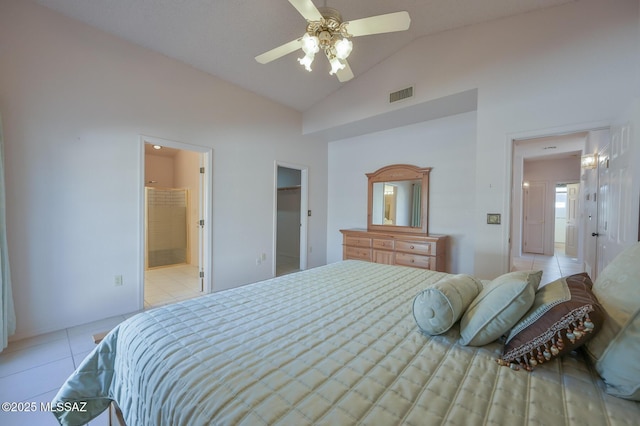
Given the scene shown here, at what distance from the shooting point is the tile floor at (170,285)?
11.0 ft

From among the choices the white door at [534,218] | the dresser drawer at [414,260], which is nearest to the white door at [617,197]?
the dresser drawer at [414,260]

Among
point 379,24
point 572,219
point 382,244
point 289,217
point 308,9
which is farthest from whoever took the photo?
point 572,219

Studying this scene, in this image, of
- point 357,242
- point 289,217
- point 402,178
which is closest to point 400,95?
point 402,178

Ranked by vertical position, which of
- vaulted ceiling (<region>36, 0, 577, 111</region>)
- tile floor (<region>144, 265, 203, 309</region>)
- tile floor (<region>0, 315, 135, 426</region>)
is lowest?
tile floor (<region>0, 315, 135, 426</region>)

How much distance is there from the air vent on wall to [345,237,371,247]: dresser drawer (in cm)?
214

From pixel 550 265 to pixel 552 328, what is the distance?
616 centimetres

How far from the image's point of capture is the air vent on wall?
3.49 m

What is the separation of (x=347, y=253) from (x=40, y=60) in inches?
170

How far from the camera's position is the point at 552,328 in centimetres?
87

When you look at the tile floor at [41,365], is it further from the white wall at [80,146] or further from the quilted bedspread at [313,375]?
the quilted bedspread at [313,375]

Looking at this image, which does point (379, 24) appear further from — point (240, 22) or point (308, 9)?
point (240, 22)

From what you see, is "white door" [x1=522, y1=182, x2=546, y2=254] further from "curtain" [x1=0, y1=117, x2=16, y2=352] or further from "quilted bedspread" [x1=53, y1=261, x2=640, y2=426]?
"curtain" [x1=0, y1=117, x2=16, y2=352]

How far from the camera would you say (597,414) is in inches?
27.9

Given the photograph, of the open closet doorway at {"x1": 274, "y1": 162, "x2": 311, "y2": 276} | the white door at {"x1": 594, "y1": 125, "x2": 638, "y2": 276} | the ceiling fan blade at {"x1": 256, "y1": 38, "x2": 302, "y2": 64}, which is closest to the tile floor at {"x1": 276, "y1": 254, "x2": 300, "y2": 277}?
the open closet doorway at {"x1": 274, "y1": 162, "x2": 311, "y2": 276}
